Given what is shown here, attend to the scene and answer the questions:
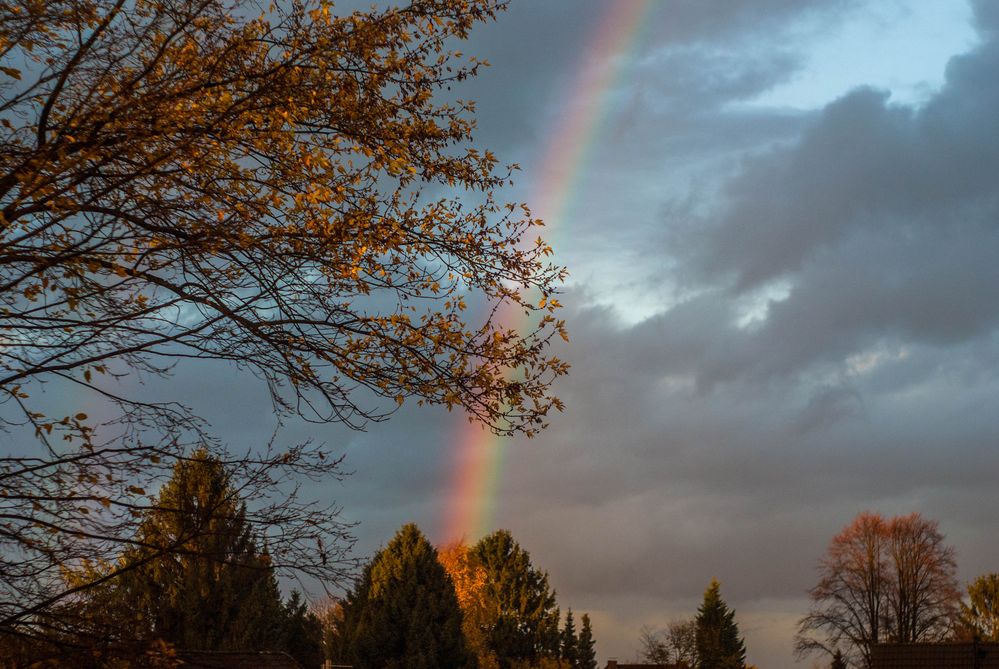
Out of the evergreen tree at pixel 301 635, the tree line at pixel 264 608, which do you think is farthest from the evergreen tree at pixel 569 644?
the evergreen tree at pixel 301 635

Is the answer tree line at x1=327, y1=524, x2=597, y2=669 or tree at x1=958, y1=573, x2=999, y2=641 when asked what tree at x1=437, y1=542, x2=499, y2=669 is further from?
tree at x1=958, y1=573, x2=999, y2=641

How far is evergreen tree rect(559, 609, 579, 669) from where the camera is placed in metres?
62.2

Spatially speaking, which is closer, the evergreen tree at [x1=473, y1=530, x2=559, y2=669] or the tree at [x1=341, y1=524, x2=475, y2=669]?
the tree at [x1=341, y1=524, x2=475, y2=669]

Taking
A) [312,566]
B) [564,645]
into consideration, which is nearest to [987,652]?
[312,566]

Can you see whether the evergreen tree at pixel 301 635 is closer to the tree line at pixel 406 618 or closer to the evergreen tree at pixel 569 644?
the tree line at pixel 406 618

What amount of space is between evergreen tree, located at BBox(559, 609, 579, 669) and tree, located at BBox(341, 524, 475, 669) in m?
21.2

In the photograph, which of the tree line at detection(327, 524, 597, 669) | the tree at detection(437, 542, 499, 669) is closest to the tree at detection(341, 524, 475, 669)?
the tree line at detection(327, 524, 597, 669)

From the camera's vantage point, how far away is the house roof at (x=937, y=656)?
105 feet

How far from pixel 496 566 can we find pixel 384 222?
186 ft

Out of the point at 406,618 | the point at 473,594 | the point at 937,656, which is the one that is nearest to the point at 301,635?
Result: the point at 406,618

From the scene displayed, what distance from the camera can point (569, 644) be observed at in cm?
6312

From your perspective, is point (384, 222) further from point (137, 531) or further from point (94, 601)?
point (94, 601)

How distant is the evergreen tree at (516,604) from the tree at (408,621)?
53.8 ft

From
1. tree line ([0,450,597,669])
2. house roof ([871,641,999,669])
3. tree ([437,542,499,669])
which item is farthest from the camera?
tree ([437,542,499,669])
